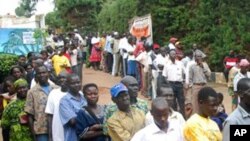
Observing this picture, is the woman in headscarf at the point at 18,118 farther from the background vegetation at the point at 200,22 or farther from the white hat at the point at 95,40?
the white hat at the point at 95,40

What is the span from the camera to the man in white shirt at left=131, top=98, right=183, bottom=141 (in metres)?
4.38

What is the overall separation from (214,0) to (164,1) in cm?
194

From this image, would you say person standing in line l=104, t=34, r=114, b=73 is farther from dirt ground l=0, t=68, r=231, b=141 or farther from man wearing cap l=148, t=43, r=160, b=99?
man wearing cap l=148, t=43, r=160, b=99

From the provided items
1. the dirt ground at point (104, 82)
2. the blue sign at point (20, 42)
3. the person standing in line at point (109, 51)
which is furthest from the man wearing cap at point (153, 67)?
the blue sign at point (20, 42)

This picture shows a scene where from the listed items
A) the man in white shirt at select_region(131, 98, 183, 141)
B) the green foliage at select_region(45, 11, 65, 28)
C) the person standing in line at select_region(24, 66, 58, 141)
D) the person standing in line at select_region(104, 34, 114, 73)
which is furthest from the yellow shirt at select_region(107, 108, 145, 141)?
the green foliage at select_region(45, 11, 65, 28)

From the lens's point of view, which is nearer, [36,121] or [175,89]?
[36,121]

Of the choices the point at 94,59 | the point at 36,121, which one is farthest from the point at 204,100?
the point at 94,59

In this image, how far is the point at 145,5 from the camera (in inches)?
711

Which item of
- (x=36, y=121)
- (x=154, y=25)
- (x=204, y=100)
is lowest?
(x=36, y=121)

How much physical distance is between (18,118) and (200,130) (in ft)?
10.0

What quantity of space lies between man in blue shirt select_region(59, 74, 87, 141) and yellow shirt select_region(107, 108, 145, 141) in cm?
83

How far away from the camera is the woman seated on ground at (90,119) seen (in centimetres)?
524

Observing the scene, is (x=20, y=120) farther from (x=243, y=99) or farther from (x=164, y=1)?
(x=164, y=1)

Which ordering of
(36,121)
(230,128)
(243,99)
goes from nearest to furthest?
(230,128) < (243,99) < (36,121)
